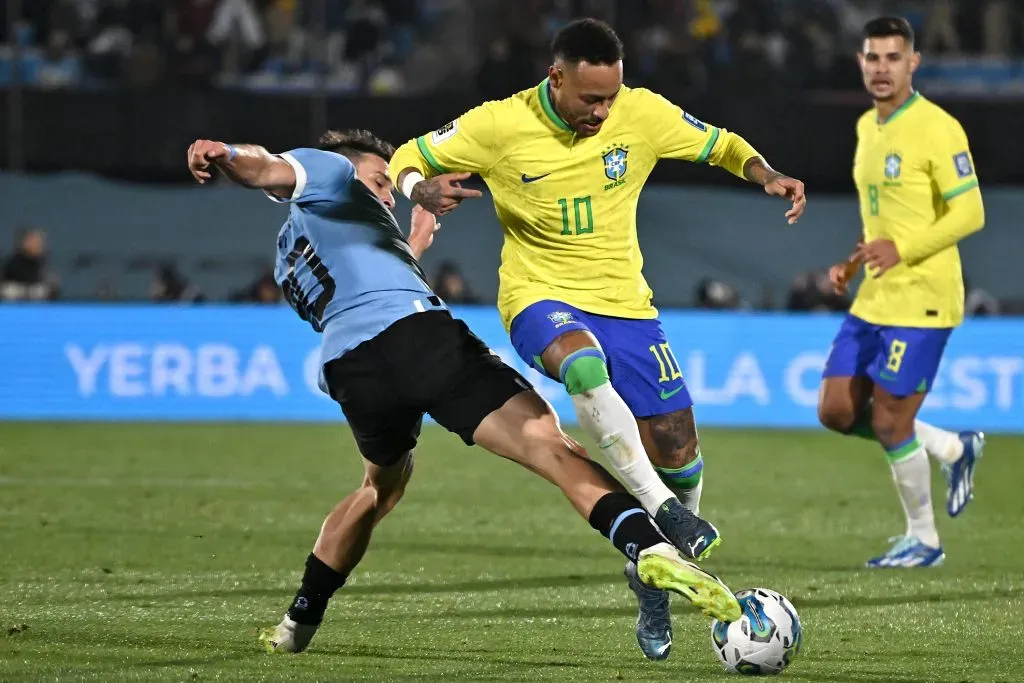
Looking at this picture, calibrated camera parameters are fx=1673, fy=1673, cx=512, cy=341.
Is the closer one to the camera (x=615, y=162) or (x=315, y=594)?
(x=315, y=594)

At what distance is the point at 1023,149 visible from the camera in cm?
1769

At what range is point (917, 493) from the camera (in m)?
8.02

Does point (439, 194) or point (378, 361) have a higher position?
point (439, 194)

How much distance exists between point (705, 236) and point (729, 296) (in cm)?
141

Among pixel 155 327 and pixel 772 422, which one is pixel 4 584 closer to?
pixel 155 327

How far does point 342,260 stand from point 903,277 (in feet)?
11.9

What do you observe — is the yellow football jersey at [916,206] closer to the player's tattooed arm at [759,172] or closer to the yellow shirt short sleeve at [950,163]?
the yellow shirt short sleeve at [950,163]

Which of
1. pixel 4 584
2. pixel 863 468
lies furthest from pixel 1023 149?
pixel 4 584

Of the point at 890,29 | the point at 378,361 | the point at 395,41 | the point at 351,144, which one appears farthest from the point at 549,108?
the point at 395,41

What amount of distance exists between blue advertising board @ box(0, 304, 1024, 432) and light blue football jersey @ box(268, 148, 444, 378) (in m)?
9.96

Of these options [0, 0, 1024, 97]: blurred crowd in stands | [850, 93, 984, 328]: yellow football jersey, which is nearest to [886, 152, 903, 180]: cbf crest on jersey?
[850, 93, 984, 328]: yellow football jersey

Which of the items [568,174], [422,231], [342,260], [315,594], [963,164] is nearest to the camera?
[342,260]

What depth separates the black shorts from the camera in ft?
17.2

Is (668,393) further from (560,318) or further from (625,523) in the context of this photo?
(625,523)
